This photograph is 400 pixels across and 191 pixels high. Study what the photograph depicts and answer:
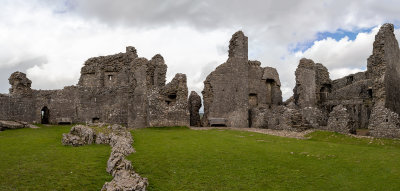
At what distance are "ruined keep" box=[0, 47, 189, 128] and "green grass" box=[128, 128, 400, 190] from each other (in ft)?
37.3

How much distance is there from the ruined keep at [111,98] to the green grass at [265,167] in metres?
11.4

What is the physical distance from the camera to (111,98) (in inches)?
1240

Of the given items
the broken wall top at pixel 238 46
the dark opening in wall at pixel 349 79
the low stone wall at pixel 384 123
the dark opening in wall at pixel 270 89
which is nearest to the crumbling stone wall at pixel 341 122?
the low stone wall at pixel 384 123

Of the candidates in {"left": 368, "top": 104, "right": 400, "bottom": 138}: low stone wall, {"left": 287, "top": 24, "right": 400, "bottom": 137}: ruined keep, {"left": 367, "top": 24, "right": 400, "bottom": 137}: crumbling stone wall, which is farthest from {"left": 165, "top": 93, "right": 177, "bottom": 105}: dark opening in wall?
{"left": 367, "top": 24, "right": 400, "bottom": 137}: crumbling stone wall

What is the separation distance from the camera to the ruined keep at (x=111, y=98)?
997 inches

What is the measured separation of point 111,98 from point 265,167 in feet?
79.2

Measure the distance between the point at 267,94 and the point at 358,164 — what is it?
77.0 feet

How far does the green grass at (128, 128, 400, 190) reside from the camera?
26.7ft

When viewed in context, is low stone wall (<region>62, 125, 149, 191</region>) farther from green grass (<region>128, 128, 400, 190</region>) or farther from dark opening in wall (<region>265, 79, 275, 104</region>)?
dark opening in wall (<region>265, 79, 275, 104</region>)

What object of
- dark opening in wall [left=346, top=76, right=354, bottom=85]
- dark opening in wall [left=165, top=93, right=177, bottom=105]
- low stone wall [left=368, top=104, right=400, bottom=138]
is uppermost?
dark opening in wall [left=346, top=76, right=354, bottom=85]

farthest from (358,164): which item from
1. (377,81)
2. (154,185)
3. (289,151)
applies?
(377,81)

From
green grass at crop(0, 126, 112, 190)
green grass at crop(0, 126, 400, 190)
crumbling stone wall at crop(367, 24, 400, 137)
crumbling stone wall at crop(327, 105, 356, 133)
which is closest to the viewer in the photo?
green grass at crop(0, 126, 112, 190)

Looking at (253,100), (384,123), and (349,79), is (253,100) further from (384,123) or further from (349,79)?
(384,123)

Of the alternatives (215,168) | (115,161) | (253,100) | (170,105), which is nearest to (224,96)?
(253,100)
